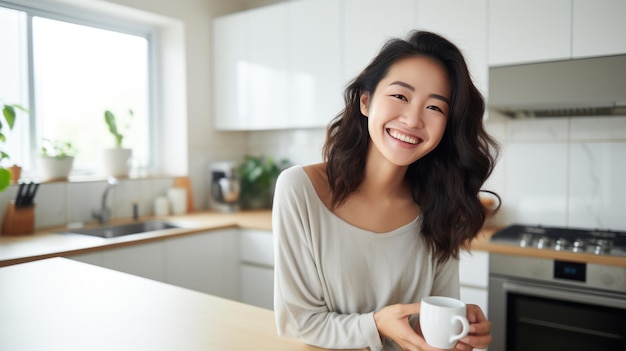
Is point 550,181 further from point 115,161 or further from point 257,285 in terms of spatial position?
point 115,161

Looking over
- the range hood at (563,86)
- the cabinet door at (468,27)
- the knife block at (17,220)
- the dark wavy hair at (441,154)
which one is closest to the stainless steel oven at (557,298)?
the range hood at (563,86)

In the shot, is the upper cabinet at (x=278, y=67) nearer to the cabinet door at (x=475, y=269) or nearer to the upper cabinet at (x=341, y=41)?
the upper cabinet at (x=341, y=41)

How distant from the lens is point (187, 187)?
10.9 ft

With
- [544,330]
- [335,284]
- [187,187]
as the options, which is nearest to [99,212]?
[187,187]

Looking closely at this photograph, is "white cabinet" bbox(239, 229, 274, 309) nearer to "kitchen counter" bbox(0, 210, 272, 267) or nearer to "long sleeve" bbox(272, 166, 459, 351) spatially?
"kitchen counter" bbox(0, 210, 272, 267)

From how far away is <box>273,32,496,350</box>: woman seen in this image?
1040mm

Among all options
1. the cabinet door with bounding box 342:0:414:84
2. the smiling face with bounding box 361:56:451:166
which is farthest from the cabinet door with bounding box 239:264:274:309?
the smiling face with bounding box 361:56:451:166

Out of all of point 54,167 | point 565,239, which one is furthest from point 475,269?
point 54,167

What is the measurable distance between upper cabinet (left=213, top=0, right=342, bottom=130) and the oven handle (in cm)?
143

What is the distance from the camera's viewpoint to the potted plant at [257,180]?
343cm

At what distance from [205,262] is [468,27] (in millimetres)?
1871

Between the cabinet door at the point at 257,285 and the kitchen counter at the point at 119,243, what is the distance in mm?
268

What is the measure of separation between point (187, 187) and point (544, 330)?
7.54ft

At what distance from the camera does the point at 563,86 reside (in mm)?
2080
